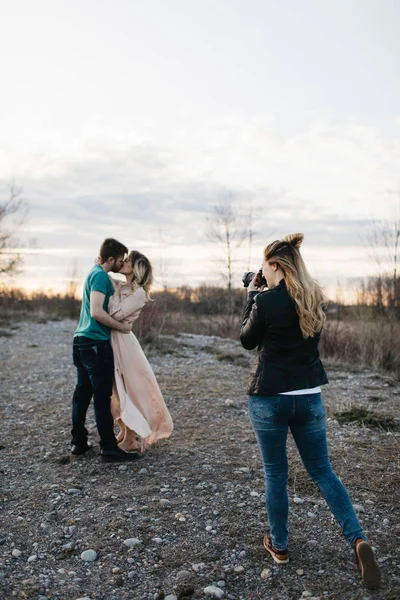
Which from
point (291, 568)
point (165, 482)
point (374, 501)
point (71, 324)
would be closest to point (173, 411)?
point (165, 482)

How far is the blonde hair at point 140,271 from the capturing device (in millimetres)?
5742

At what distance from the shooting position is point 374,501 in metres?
4.95

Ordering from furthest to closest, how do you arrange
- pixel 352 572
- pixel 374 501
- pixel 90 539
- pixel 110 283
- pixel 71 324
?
pixel 71 324
pixel 110 283
pixel 374 501
pixel 90 539
pixel 352 572

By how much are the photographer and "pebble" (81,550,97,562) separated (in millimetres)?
1409

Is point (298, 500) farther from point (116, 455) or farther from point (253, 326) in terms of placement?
point (253, 326)

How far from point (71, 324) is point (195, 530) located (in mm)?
22129

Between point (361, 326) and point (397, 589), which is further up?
point (361, 326)

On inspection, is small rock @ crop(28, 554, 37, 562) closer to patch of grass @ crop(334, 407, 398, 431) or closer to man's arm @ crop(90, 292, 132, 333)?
man's arm @ crop(90, 292, 132, 333)

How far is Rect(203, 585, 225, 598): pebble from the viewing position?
3.47 meters

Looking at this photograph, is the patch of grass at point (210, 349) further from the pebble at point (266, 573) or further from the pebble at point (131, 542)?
the pebble at point (266, 573)

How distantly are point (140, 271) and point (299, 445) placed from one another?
278cm

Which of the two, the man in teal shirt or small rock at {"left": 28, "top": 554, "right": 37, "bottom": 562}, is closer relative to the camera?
small rock at {"left": 28, "top": 554, "right": 37, "bottom": 562}

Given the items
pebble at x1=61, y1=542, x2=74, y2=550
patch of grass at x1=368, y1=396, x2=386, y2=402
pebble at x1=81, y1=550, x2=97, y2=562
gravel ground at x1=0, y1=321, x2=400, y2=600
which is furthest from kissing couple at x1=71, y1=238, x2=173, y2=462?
patch of grass at x1=368, y1=396, x2=386, y2=402

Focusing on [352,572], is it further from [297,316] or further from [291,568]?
[297,316]
